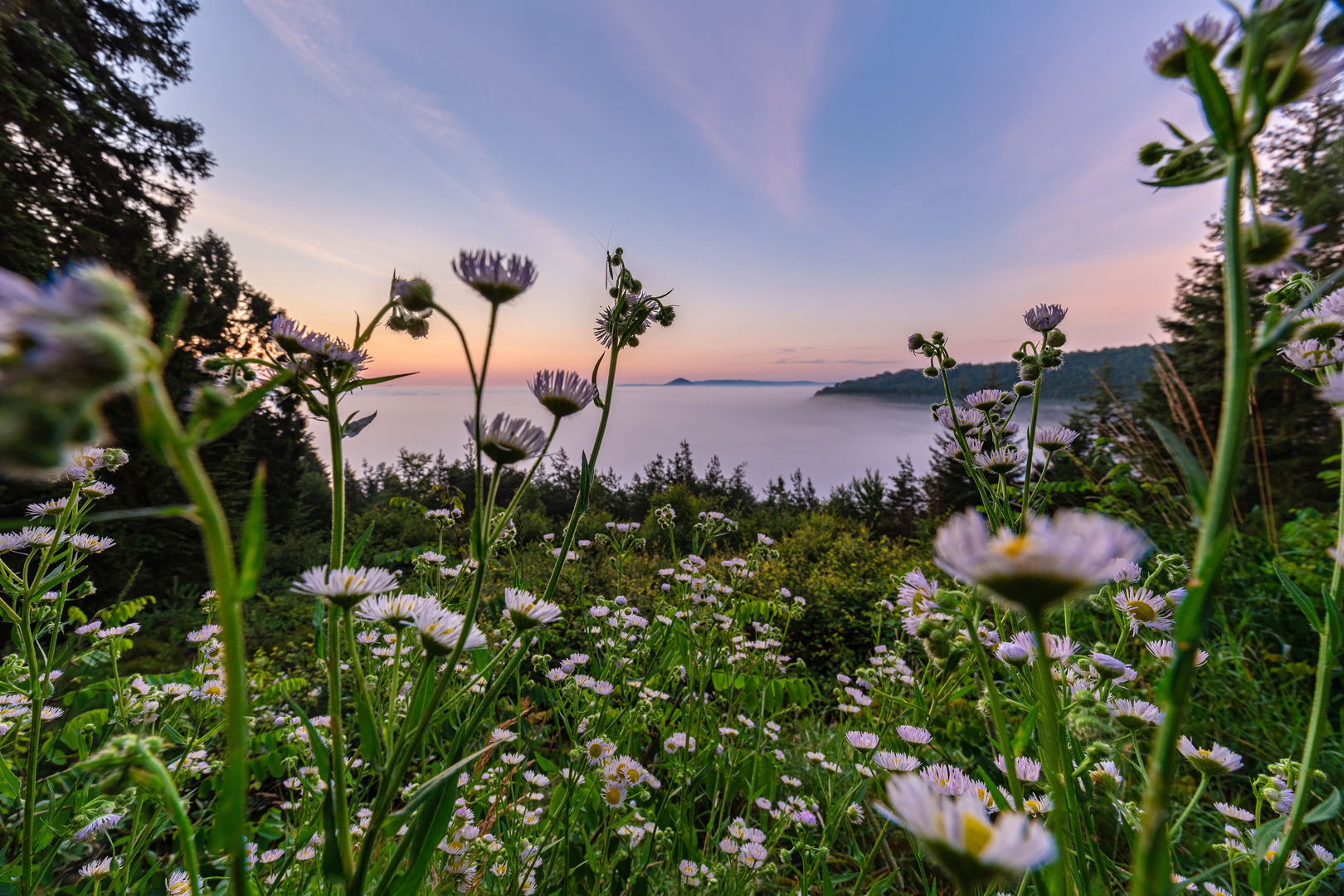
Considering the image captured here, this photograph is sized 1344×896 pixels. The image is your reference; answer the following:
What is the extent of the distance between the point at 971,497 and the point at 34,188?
37.7ft

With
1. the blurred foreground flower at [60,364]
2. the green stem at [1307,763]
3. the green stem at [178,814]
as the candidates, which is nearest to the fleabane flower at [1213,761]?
the green stem at [1307,763]

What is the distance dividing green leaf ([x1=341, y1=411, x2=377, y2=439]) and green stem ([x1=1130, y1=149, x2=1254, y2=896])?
81 centimetres

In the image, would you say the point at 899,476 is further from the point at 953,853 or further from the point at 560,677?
the point at 953,853

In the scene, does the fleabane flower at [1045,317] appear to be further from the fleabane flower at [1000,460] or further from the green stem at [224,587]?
the green stem at [224,587]

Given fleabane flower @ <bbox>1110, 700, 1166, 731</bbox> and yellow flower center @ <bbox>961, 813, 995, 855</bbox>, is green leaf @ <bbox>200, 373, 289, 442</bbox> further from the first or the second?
fleabane flower @ <bbox>1110, 700, 1166, 731</bbox>

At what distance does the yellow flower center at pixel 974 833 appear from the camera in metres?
0.38

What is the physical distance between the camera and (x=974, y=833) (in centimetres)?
42

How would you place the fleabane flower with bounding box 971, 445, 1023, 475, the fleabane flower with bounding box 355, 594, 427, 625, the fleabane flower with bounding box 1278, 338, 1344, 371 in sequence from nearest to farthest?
the fleabane flower with bounding box 355, 594, 427, 625 → the fleabane flower with bounding box 1278, 338, 1344, 371 → the fleabane flower with bounding box 971, 445, 1023, 475

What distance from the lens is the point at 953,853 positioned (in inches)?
14.6

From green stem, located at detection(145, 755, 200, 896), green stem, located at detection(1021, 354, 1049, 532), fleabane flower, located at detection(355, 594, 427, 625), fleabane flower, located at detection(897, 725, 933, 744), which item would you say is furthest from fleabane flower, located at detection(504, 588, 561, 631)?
fleabane flower, located at detection(897, 725, 933, 744)

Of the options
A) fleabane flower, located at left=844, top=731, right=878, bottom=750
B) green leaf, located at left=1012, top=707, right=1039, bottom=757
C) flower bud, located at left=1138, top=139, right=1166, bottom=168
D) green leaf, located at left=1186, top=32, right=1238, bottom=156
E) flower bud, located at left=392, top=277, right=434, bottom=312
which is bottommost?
fleabane flower, located at left=844, top=731, right=878, bottom=750

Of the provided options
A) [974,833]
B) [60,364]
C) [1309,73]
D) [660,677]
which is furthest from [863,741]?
[60,364]

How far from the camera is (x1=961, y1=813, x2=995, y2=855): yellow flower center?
1.25 feet

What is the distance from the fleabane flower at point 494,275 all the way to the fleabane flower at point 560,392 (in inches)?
5.7
